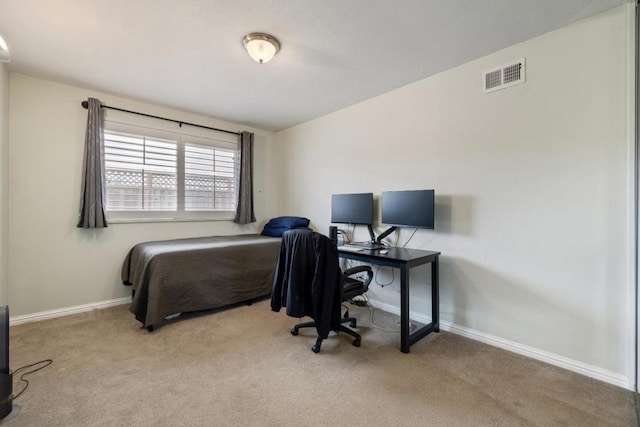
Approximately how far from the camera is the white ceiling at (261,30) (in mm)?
1811

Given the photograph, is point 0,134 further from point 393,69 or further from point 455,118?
point 455,118

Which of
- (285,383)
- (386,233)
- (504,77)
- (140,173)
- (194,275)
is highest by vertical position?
(504,77)

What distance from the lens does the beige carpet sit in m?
1.52

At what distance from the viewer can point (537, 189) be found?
83.5 inches

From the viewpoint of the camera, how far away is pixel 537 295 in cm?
212

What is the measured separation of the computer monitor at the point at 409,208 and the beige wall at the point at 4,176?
3516 millimetres

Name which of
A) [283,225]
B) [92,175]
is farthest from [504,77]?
[92,175]

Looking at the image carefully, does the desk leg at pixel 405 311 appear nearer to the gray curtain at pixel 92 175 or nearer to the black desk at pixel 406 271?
the black desk at pixel 406 271

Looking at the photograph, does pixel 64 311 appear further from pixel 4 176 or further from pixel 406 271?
pixel 406 271

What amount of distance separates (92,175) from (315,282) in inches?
106

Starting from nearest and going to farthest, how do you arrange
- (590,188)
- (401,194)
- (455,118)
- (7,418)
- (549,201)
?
1. (7,418)
2. (590,188)
3. (549,201)
4. (455,118)
5. (401,194)

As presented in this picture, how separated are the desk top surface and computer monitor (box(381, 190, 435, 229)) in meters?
0.25

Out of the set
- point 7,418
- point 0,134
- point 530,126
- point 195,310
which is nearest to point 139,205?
point 0,134

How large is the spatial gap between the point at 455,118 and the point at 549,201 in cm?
104
